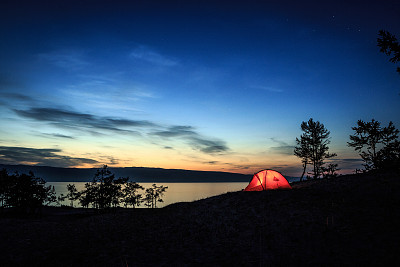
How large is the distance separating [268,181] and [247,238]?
1154 cm

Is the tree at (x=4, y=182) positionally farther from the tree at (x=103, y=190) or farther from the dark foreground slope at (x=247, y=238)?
the dark foreground slope at (x=247, y=238)

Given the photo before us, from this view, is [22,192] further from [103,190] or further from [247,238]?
[247,238]

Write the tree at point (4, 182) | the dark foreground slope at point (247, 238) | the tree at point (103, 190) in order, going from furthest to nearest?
the tree at point (103, 190)
the tree at point (4, 182)
the dark foreground slope at point (247, 238)

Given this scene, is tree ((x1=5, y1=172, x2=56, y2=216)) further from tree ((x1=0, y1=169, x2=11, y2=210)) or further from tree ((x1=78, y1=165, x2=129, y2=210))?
tree ((x1=78, y1=165, x2=129, y2=210))

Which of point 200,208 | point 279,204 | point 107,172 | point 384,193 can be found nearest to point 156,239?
point 200,208

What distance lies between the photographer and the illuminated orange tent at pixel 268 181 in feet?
64.3

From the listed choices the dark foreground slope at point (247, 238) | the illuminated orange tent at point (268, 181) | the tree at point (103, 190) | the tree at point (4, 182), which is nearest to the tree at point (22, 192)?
the tree at point (4, 182)

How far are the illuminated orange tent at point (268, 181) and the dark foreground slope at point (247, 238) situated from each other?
17.4 feet

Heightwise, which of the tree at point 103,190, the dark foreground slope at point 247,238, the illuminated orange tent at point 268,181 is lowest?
the tree at point 103,190

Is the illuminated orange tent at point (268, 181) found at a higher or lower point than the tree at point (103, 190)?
higher

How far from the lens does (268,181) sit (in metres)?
19.8

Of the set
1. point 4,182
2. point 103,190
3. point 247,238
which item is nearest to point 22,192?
point 4,182

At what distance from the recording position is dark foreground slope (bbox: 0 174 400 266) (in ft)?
23.1

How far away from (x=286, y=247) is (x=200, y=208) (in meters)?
8.72
